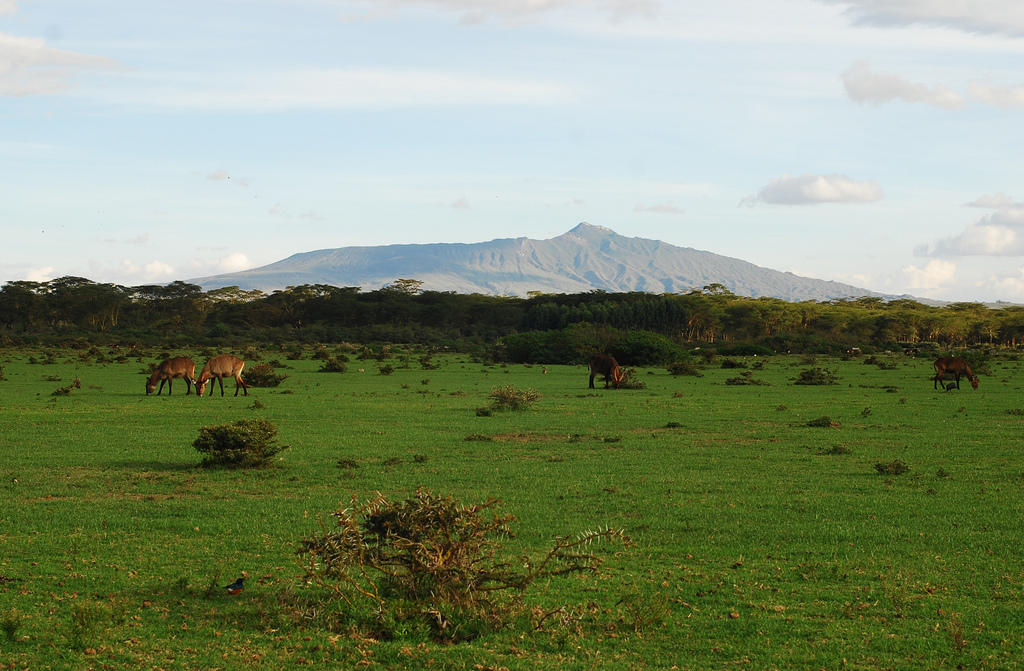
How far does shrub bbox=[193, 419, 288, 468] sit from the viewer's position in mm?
13273

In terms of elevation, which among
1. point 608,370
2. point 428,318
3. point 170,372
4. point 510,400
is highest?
point 428,318

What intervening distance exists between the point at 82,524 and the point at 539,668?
6.11 m

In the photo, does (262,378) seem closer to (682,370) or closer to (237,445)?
(682,370)

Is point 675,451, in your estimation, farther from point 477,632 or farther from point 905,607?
point 477,632

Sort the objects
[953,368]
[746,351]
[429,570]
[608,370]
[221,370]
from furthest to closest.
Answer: [746,351] < [608,370] < [953,368] < [221,370] < [429,570]

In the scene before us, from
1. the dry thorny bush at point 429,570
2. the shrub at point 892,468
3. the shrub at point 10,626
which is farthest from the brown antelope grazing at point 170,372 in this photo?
the dry thorny bush at point 429,570

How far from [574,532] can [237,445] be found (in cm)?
648

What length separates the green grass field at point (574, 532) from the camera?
19.2 feet

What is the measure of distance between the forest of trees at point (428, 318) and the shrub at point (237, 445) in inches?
2298

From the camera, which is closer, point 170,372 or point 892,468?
point 892,468

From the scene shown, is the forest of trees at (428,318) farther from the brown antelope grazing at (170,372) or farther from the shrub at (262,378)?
the brown antelope grazing at (170,372)

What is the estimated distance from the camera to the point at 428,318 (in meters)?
92.1

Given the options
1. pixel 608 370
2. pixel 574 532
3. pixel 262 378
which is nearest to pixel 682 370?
pixel 608 370

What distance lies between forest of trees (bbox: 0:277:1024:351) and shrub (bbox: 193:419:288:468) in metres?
58.4
